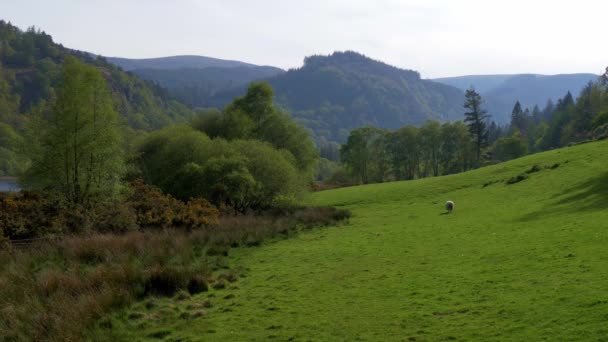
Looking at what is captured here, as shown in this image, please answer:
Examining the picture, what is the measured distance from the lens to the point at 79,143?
33.2m

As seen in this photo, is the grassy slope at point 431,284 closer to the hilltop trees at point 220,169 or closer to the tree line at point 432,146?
the hilltop trees at point 220,169

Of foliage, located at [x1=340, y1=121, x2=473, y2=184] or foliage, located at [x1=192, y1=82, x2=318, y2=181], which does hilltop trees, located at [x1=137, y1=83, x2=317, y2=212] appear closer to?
foliage, located at [x1=192, y1=82, x2=318, y2=181]

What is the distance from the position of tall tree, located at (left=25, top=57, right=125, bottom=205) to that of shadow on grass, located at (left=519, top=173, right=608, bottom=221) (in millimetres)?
28937

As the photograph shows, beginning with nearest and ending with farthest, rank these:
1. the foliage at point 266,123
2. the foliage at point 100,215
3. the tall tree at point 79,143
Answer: the foliage at point 100,215 → the tall tree at point 79,143 → the foliage at point 266,123

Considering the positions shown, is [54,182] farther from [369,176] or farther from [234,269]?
[369,176]

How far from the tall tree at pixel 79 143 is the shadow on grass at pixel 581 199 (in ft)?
94.9

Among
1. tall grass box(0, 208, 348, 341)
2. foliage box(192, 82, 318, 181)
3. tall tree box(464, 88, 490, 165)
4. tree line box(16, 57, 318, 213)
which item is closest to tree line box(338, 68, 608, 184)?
tall tree box(464, 88, 490, 165)

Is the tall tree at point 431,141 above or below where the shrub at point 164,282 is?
above

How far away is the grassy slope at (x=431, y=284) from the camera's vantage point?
11203 mm

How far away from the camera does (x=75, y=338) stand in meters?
12.1

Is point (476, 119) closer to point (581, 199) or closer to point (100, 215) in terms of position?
point (581, 199)

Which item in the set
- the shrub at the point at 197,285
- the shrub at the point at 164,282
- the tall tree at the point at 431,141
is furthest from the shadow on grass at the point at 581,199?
the tall tree at the point at 431,141

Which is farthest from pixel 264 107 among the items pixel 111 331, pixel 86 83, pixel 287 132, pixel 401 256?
pixel 111 331

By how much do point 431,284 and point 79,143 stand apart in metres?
27.9
